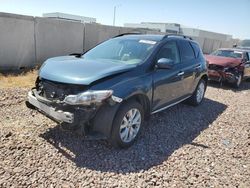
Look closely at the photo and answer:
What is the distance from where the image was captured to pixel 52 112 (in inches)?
134

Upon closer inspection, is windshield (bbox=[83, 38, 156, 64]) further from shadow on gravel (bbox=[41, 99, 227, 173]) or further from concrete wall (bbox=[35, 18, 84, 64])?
concrete wall (bbox=[35, 18, 84, 64])

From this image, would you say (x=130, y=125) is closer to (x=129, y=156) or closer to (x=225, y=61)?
(x=129, y=156)

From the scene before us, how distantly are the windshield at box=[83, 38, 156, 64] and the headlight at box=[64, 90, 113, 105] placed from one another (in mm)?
1118

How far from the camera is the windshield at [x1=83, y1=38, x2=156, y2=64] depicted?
4.29 m

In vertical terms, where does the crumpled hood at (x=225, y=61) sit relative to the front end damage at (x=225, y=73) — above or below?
above

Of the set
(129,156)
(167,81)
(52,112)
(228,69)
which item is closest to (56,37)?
(228,69)

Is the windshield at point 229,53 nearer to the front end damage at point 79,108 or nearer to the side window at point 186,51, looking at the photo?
the side window at point 186,51

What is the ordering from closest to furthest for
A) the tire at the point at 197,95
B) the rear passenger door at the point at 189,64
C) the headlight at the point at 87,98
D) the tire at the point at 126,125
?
the headlight at the point at 87,98 → the tire at the point at 126,125 → the rear passenger door at the point at 189,64 → the tire at the point at 197,95

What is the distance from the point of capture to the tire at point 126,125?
3.50 metres

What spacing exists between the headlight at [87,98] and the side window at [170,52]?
5.06ft

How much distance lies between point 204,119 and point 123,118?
269 cm

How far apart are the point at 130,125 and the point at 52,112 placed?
1.18 metres

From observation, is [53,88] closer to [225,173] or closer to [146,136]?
[146,136]

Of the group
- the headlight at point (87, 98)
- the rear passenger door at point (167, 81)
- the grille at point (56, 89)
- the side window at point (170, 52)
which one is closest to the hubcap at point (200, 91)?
the rear passenger door at point (167, 81)
